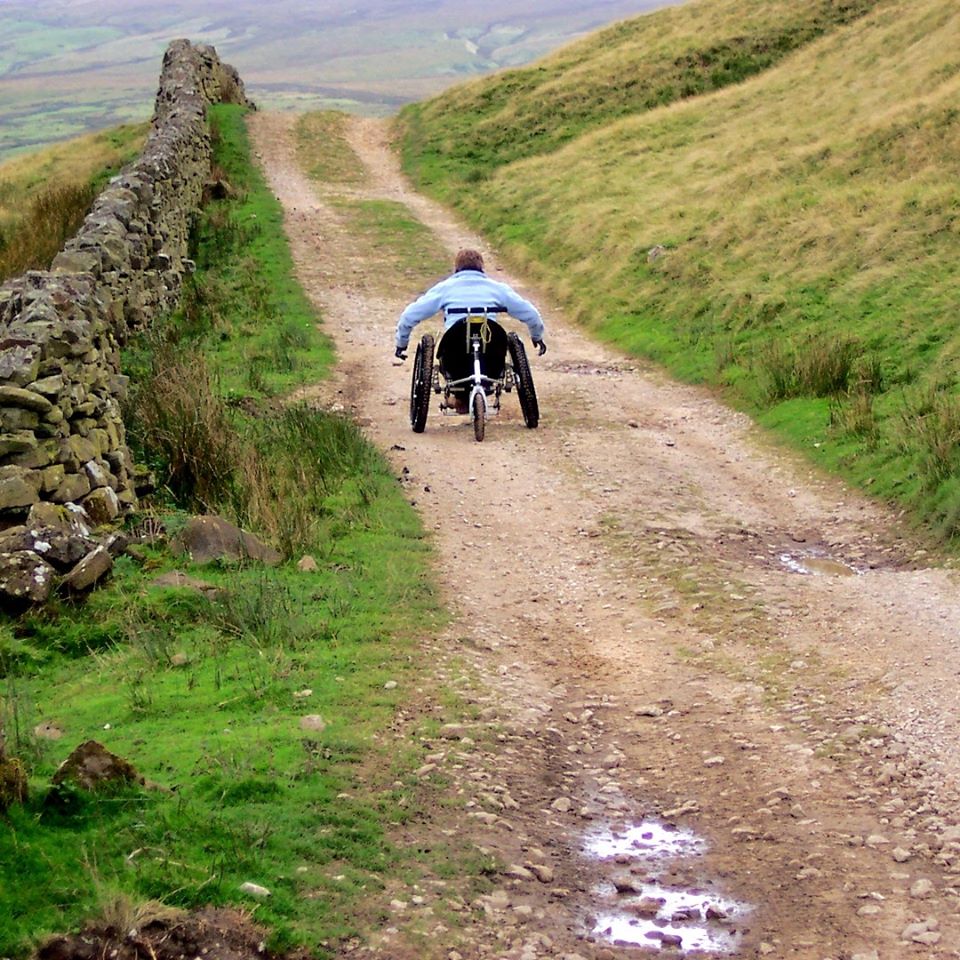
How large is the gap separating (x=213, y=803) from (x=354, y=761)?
771mm

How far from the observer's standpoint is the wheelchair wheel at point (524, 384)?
505 inches

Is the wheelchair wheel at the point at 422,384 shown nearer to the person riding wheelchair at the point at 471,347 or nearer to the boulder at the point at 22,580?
the person riding wheelchair at the point at 471,347

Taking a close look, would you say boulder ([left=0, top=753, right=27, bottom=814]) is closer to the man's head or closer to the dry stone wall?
the dry stone wall

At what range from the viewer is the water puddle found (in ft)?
30.0

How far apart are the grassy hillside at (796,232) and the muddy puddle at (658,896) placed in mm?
4708

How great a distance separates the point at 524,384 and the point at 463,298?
0.96m

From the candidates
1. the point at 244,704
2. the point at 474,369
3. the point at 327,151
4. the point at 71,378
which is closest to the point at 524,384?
the point at 474,369

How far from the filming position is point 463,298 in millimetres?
12805

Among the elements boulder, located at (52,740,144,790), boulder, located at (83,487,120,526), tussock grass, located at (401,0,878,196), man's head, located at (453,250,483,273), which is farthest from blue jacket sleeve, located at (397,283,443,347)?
tussock grass, located at (401,0,878,196)

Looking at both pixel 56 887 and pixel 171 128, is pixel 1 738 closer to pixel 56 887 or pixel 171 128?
pixel 56 887

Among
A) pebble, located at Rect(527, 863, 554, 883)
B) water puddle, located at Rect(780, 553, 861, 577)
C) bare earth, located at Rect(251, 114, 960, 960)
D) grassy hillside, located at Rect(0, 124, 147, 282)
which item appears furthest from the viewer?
grassy hillside, located at Rect(0, 124, 147, 282)

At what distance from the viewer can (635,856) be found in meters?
5.51

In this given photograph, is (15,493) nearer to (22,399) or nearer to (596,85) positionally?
(22,399)

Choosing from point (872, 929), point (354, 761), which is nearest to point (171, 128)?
point (354, 761)
